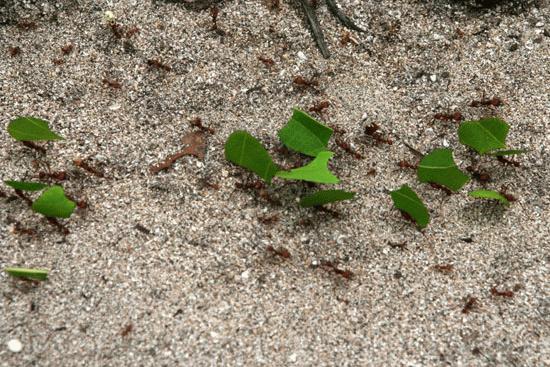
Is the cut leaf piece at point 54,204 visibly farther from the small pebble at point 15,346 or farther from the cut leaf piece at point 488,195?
the cut leaf piece at point 488,195

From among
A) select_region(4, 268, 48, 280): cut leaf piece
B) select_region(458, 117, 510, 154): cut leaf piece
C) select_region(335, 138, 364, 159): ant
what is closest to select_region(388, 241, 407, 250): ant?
select_region(335, 138, 364, 159): ant

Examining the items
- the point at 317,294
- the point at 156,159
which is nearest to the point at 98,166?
the point at 156,159

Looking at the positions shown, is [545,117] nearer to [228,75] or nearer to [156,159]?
[228,75]

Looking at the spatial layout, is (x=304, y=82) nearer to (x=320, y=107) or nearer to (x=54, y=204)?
(x=320, y=107)

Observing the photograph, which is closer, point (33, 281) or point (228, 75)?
point (33, 281)

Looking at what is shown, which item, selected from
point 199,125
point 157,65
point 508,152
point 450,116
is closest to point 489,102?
point 450,116

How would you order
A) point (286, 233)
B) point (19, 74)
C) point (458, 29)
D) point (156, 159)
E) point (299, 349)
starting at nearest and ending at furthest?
point (299, 349)
point (286, 233)
point (156, 159)
point (19, 74)
point (458, 29)

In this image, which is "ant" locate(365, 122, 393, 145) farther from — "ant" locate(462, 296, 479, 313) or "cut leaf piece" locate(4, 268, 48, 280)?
"cut leaf piece" locate(4, 268, 48, 280)

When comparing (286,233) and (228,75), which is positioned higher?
(228,75)
